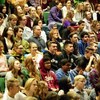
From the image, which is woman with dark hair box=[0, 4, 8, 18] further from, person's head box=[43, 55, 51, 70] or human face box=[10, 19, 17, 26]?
person's head box=[43, 55, 51, 70]

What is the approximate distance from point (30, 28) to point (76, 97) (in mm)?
4879

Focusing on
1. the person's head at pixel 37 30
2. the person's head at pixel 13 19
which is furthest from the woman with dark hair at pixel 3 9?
the person's head at pixel 37 30

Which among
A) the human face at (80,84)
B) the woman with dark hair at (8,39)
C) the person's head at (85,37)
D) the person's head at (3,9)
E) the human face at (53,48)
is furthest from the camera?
the person's head at (3,9)

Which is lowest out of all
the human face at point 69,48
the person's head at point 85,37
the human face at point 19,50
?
the person's head at point 85,37

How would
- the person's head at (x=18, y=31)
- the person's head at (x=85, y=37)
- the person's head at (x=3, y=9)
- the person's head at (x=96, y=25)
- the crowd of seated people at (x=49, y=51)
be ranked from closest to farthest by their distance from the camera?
the crowd of seated people at (x=49, y=51) < the person's head at (x=18, y=31) < the person's head at (x=85, y=37) < the person's head at (x=3, y=9) < the person's head at (x=96, y=25)

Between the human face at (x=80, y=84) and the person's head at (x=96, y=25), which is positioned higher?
the human face at (x=80, y=84)

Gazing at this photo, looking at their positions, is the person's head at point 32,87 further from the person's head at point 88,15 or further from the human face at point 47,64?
the person's head at point 88,15

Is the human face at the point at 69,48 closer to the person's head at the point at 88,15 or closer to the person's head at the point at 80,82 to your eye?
the person's head at the point at 80,82

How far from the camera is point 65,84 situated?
839 cm

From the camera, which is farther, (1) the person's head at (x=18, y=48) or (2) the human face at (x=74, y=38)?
(2) the human face at (x=74, y=38)

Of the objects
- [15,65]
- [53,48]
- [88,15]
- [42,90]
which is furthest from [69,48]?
[88,15]

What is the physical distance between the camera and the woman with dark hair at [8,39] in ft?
32.0

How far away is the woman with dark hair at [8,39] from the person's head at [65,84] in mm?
1657

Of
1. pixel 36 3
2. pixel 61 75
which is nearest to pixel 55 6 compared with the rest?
pixel 36 3
